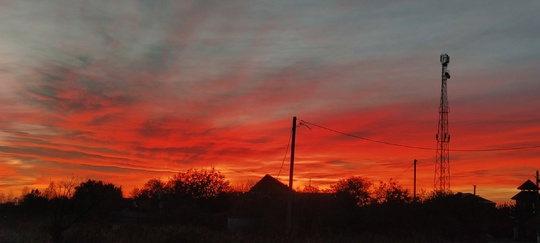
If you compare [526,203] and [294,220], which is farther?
[526,203]

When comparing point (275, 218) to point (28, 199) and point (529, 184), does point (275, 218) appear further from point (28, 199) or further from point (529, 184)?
point (529, 184)

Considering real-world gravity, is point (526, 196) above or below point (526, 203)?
above

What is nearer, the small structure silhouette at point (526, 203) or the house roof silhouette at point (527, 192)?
the small structure silhouette at point (526, 203)

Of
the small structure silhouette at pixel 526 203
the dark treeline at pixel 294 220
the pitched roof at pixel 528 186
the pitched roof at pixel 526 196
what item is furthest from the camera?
the pitched roof at pixel 528 186

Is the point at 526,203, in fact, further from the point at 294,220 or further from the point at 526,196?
the point at 294,220

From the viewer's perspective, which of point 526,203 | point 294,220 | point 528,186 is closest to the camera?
point 294,220

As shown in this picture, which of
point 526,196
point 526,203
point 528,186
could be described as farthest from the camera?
point 528,186

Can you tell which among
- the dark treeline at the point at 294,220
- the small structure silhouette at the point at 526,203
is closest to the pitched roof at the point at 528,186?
the small structure silhouette at the point at 526,203

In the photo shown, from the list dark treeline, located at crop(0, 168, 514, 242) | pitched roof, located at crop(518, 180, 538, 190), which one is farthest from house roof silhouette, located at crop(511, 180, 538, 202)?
dark treeline, located at crop(0, 168, 514, 242)

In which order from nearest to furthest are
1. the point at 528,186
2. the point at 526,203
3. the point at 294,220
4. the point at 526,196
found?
the point at 294,220, the point at 526,203, the point at 526,196, the point at 528,186

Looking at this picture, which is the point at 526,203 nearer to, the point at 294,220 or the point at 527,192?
the point at 527,192

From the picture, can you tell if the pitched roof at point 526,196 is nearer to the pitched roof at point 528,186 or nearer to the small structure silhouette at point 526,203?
the small structure silhouette at point 526,203

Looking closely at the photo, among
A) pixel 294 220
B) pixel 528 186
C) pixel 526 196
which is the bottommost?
pixel 294 220

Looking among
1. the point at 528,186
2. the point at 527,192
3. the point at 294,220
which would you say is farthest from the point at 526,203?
the point at 294,220
